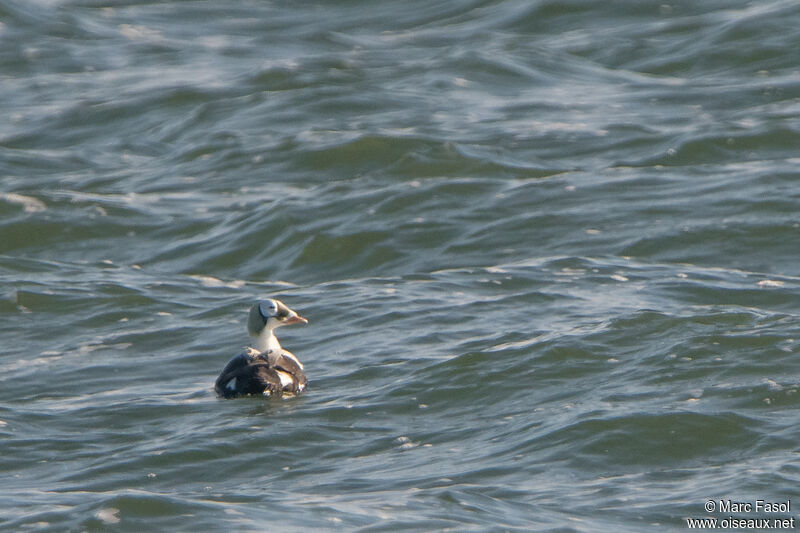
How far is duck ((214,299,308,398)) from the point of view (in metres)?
11.7

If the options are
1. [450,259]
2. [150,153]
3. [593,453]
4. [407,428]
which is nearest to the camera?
[593,453]

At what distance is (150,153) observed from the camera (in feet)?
64.4

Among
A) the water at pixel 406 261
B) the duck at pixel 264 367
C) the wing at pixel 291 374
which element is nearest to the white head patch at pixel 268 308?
the duck at pixel 264 367

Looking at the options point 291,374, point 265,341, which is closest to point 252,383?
point 291,374

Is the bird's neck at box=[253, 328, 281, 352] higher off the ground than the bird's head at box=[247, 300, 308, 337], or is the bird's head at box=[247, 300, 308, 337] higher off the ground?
the bird's head at box=[247, 300, 308, 337]

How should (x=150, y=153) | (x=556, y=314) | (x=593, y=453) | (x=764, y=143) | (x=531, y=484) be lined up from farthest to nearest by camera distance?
(x=150, y=153), (x=764, y=143), (x=556, y=314), (x=593, y=453), (x=531, y=484)

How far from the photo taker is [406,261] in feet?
49.6

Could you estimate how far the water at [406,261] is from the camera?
9523 millimetres

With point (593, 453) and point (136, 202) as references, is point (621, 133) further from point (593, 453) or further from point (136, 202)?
point (593, 453)

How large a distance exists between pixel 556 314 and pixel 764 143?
5533mm

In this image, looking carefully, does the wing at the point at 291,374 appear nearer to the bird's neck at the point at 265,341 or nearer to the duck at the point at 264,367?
the duck at the point at 264,367

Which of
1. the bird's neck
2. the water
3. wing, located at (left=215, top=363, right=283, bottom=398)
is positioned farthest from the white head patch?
wing, located at (left=215, top=363, right=283, bottom=398)

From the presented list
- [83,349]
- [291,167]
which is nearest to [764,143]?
[291,167]

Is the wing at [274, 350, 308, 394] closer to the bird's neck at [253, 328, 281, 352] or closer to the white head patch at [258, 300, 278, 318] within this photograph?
the bird's neck at [253, 328, 281, 352]
